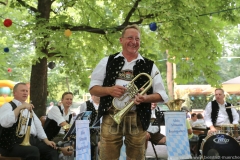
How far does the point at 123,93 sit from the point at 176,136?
234 centimetres

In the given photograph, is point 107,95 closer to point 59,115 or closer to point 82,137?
point 82,137

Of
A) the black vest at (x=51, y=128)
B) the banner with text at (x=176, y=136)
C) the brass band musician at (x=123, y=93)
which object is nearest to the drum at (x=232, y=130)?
the banner with text at (x=176, y=136)

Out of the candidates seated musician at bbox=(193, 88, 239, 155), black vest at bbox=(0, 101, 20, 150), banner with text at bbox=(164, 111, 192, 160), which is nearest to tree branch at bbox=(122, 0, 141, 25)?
seated musician at bbox=(193, 88, 239, 155)

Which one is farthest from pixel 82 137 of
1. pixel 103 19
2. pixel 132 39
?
pixel 103 19

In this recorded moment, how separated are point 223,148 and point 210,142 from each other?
0.22 m

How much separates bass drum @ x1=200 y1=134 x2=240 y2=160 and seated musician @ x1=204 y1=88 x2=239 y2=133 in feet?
8.75

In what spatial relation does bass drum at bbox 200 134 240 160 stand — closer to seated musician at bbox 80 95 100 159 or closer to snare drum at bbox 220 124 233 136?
snare drum at bbox 220 124 233 136

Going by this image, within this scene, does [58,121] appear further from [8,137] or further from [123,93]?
[123,93]

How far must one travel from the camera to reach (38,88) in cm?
820

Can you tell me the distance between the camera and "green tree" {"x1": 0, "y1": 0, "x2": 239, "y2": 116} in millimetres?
6984

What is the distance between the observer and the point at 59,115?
5.96 m

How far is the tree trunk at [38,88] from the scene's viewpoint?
→ 26.8 ft

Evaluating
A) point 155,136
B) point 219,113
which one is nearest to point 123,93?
point 155,136

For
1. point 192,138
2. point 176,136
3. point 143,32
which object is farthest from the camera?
point 143,32
